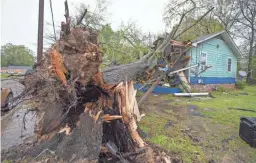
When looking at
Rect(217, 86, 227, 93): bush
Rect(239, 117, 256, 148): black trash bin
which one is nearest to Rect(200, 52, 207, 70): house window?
Rect(217, 86, 227, 93): bush

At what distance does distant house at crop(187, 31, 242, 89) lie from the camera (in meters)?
15.1

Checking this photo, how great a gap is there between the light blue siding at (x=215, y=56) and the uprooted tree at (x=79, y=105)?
38.9ft

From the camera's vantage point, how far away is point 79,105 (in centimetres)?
388

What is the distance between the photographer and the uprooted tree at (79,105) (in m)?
3.32

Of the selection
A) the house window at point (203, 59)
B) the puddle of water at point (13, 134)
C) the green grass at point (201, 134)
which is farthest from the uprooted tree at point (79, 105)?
the house window at point (203, 59)

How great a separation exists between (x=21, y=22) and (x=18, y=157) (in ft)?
15.4

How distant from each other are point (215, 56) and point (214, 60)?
34 centimetres

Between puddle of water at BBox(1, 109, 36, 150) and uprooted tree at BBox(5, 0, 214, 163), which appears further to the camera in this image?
puddle of water at BBox(1, 109, 36, 150)

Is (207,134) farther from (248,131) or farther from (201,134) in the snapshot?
(248,131)

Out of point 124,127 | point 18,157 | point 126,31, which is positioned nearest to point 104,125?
point 124,127

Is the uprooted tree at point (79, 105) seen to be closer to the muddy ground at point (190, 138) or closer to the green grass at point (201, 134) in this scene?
the muddy ground at point (190, 138)

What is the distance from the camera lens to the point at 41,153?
11.0ft

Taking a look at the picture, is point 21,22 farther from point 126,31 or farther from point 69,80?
point 126,31

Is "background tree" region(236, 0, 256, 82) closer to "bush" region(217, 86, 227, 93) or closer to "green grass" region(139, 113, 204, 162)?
"bush" region(217, 86, 227, 93)
